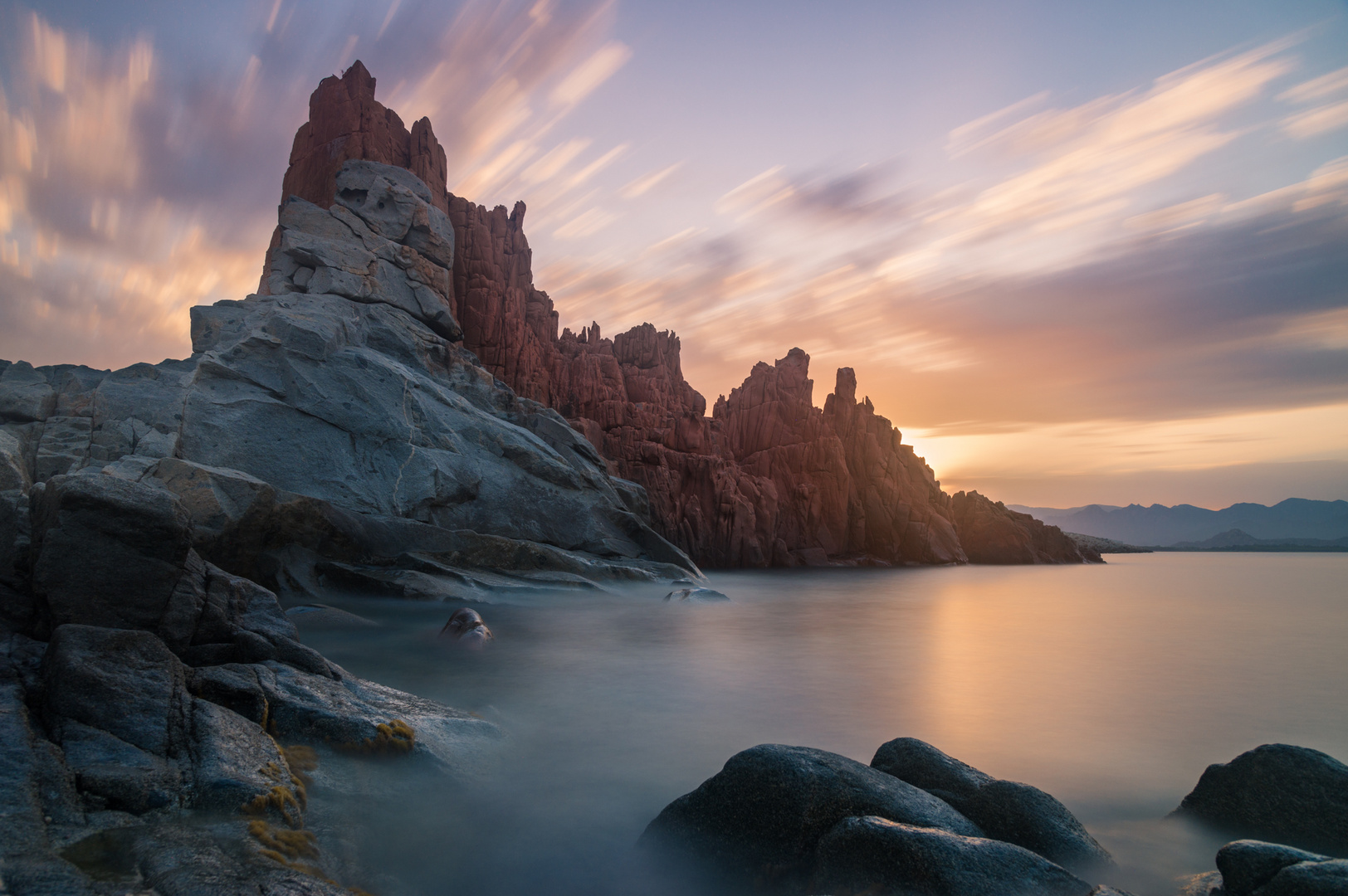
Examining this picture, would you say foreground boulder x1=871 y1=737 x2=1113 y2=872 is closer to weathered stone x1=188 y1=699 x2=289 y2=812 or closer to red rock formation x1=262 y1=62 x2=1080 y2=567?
weathered stone x1=188 y1=699 x2=289 y2=812

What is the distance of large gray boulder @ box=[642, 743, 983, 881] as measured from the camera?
5.83 m

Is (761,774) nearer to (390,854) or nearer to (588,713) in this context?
(390,854)

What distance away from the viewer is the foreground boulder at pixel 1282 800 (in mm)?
6531

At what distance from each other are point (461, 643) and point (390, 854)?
32.1 feet

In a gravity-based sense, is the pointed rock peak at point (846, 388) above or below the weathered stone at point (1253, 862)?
above

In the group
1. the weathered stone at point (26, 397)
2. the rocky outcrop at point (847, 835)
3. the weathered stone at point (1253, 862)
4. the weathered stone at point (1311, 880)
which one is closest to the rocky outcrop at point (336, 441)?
the weathered stone at point (26, 397)

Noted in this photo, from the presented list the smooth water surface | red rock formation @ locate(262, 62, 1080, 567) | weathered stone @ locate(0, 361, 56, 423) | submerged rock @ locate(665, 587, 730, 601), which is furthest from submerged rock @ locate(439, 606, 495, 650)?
red rock formation @ locate(262, 62, 1080, 567)

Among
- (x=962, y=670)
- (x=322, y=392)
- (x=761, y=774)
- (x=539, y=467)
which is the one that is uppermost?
(x=322, y=392)

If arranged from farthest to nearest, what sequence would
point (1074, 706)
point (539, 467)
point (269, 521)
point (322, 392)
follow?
point (539, 467)
point (322, 392)
point (269, 521)
point (1074, 706)

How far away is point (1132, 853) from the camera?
6715 mm

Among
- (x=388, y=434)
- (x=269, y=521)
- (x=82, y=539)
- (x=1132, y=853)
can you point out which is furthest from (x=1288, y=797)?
(x=388, y=434)

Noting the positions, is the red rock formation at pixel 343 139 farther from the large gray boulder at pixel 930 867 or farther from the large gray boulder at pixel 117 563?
the large gray boulder at pixel 930 867

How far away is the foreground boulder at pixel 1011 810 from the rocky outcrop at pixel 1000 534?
84.6 m

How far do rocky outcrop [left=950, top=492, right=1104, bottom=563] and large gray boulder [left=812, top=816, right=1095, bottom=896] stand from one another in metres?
86.8
